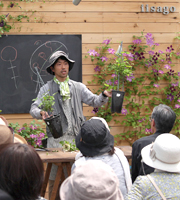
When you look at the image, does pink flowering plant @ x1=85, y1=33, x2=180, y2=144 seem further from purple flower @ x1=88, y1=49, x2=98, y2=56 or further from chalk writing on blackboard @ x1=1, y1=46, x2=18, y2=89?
chalk writing on blackboard @ x1=1, y1=46, x2=18, y2=89

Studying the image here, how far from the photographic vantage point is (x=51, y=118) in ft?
8.75

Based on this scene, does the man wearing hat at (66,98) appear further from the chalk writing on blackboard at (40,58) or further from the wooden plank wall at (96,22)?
the wooden plank wall at (96,22)

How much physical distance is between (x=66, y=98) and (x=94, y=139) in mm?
1316

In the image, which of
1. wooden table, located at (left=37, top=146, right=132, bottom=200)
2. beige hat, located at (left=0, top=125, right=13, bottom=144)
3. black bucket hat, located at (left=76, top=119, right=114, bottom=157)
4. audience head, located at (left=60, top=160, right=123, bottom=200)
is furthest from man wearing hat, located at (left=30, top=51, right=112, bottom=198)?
audience head, located at (left=60, top=160, right=123, bottom=200)

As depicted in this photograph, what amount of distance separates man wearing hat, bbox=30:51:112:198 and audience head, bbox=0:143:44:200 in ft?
5.61

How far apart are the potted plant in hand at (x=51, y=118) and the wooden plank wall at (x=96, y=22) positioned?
1237mm

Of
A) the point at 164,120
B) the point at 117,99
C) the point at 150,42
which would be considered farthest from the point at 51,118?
the point at 150,42

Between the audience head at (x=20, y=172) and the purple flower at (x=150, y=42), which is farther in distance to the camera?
the purple flower at (x=150, y=42)

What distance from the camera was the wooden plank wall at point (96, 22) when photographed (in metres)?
4.06

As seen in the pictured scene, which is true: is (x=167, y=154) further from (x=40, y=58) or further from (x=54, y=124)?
(x=40, y=58)

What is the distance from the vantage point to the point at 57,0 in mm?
4082

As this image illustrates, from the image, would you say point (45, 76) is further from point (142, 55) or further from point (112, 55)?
point (142, 55)

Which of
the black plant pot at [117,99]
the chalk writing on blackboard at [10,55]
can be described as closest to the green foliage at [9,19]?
the chalk writing on blackboard at [10,55]

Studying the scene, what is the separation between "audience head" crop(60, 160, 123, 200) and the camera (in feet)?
3.63
